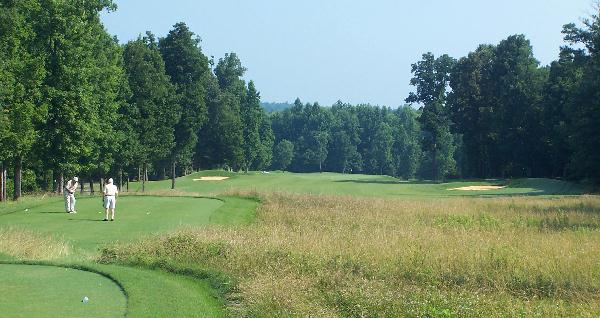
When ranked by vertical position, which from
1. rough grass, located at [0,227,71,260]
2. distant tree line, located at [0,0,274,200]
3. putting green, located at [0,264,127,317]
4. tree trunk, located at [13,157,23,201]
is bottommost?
putting green, located at [0,264,127,317]

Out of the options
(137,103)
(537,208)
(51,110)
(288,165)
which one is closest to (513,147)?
(137,103)

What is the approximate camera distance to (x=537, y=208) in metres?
34.1

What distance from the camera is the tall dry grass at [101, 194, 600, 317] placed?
1201cm

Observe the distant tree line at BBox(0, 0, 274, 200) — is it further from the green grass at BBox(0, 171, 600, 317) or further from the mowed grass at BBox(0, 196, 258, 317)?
the green grass at BBox(0, 171, 600, 317)

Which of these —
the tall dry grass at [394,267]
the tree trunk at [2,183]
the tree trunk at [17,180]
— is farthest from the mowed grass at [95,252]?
the tree trunk at [2,183]

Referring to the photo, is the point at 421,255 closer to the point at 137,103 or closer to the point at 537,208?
the point at 537,208

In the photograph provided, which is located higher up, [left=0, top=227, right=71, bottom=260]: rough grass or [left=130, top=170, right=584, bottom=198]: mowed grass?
[left=130, top=170, right=584, bottom=198]: mowed grass

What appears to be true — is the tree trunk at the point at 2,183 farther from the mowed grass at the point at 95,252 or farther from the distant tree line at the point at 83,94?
the mowed grass at the point at 95,252

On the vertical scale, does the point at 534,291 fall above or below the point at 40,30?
below

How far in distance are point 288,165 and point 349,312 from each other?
150802 mm

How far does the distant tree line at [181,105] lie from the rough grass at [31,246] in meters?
14.8

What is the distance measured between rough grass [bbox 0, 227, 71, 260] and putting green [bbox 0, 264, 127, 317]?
2.06m

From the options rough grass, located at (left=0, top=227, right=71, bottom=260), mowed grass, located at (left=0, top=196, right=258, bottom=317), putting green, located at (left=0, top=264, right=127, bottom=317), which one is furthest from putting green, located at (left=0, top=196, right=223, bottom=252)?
putting green, located at (left=0, top=264, right=127, bottom=317)

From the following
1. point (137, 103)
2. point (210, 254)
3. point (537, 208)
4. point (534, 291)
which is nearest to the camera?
point (534, 291)
